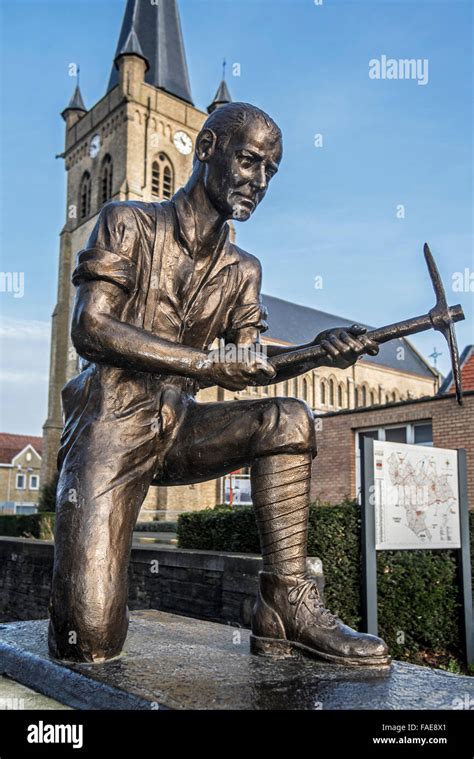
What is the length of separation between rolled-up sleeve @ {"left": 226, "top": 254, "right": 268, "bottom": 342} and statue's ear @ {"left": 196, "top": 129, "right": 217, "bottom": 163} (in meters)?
0.54

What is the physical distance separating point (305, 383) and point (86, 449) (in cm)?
4713

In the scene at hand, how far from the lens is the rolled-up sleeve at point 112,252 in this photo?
256 centimetres

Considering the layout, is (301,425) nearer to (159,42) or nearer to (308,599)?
(308,599)

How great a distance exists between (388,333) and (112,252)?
3.62ft

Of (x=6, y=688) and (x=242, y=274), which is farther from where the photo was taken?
(x=242, y=274)

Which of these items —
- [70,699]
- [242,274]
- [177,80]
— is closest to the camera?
[70,699]

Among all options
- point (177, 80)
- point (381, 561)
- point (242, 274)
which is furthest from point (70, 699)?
point (177, 80)

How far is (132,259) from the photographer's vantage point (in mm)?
2691

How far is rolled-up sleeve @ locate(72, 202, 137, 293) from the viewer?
2562mm

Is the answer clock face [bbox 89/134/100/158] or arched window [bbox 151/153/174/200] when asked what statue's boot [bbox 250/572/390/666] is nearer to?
arched window [bbox 151/153/174/200]

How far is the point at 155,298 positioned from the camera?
2787 mm

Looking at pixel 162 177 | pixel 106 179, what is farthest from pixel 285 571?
pixel 106 179
